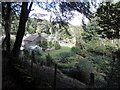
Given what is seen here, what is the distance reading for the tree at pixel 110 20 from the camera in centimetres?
240

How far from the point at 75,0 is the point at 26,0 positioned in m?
1.68

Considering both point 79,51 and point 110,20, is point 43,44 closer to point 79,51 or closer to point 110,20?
point 79,51

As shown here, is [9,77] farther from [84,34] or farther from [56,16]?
[84,34]

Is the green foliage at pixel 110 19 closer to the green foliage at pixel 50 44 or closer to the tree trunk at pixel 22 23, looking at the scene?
the tree trunk at pixel 22 23

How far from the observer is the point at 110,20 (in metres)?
2.45

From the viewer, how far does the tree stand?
2404 millimetres

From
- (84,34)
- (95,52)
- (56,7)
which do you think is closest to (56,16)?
(56,7)

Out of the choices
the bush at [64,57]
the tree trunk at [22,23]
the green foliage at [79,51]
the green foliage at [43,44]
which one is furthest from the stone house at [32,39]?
the tree trunk at [22,23]

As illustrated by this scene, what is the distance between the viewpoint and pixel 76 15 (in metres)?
5.41

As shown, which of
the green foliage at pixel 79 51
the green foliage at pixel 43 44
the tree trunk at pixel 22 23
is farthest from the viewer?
the green foliage at pixel 43 44

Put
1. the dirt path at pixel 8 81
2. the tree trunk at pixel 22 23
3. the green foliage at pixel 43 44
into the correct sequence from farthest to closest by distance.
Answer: the green foliage at pixel 43 44 < the tree trunk at pixel 22 23 < the dirt path at pixel 8 81

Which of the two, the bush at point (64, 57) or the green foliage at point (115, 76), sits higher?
the green foliage at point (115, 76)

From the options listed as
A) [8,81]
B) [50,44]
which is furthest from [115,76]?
[50,44]

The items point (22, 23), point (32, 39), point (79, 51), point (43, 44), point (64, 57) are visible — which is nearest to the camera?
point (22, 23)
